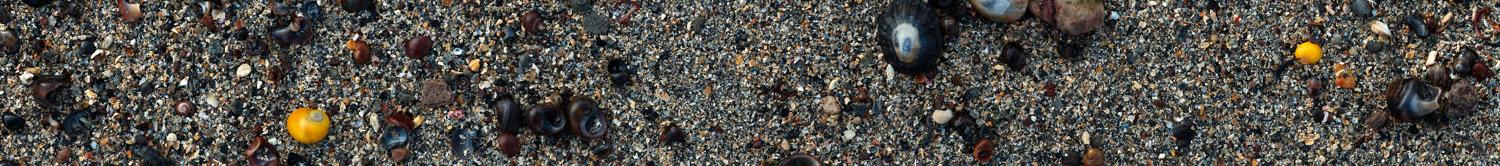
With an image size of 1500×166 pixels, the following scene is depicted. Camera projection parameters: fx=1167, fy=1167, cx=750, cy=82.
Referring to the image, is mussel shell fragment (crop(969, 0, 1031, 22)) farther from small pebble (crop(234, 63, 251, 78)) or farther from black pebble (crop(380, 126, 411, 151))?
small pebble (crop(234, 63, 251, 78))

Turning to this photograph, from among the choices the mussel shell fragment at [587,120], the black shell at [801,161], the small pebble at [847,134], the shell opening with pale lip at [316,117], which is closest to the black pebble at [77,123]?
the shell opening with pale lip at [316,117]

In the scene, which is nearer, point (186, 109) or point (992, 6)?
point (992, 6)

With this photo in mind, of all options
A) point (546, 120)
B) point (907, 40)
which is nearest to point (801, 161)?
point (907, 40)

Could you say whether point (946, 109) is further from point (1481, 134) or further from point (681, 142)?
point (1481, 134)

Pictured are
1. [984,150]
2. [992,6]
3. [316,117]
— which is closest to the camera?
[992,6]

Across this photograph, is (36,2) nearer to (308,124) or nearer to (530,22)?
(308,124)

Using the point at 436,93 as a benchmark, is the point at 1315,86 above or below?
above

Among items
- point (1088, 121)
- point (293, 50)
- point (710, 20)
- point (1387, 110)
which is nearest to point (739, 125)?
point (710, 20)

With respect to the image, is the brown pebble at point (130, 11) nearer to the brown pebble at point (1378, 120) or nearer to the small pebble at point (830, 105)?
the small pebble at point (830, 105)
